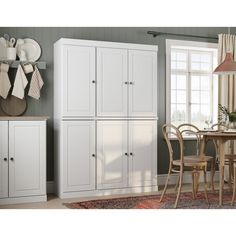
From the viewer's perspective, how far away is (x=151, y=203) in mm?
4621

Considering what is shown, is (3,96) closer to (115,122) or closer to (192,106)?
(115,122)

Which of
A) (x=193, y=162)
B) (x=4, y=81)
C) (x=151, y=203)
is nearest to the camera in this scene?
(x=193, y=162)

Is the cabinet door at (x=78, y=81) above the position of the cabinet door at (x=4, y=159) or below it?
above

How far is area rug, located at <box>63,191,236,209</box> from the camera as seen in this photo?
14.5 feet

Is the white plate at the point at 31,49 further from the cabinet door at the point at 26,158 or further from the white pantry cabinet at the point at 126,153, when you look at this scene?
the white pantry cabinet at the point at 126,153

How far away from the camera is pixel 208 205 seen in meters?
4.50

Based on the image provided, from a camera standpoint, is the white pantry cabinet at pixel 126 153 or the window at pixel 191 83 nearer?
the white pantry cabinet at pixel 126 153

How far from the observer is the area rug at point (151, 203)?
4430 millimetres

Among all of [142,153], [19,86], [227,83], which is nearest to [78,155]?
[142,153]

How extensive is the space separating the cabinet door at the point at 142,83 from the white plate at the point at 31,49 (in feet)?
4.05

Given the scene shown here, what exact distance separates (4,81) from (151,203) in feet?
7.75

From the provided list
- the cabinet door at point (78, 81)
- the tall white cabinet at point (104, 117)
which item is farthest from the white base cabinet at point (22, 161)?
the cabinet door at point (78, 81)

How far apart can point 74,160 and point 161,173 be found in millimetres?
1619

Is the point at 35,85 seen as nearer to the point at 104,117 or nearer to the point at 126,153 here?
the point at 104,117
